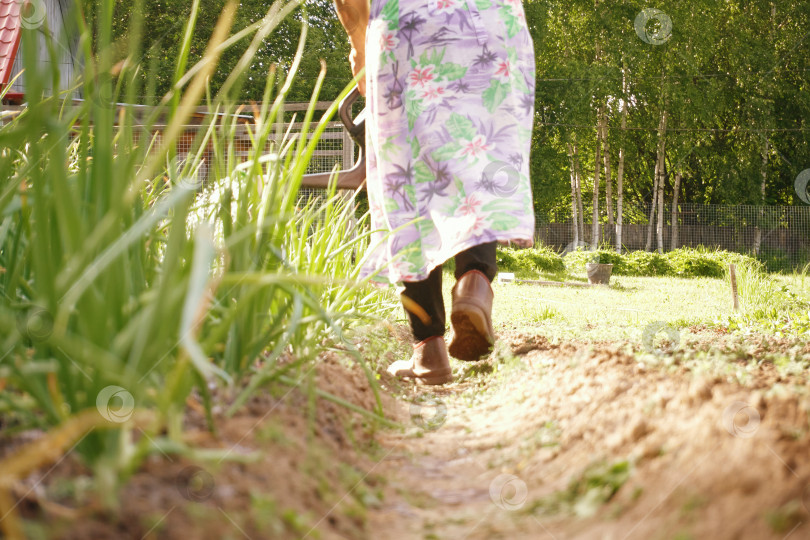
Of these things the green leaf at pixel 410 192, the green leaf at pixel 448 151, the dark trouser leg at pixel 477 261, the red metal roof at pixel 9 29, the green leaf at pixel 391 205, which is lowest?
the dark trouser leg at pixel 477 261

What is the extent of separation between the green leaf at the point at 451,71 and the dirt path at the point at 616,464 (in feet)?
3.01

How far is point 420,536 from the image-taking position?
0.75 meters

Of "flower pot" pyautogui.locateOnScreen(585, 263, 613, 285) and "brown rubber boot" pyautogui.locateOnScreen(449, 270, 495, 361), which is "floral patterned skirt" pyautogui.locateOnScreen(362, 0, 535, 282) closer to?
"brown rubber boot" pyautogui.locateOnScreen(449, 270, 495, 361)

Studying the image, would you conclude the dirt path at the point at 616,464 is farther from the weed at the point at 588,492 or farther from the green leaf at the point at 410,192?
the green leaf at the point at 410,192

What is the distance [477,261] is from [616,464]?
1021mm

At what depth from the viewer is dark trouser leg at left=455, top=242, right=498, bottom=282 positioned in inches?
68.7

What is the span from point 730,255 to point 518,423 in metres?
12.9

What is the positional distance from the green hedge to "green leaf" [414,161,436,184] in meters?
9.59

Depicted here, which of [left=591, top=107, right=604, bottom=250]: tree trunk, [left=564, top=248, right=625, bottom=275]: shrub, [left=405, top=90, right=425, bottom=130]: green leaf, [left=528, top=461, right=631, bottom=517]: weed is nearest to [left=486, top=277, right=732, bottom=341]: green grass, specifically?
[left=405, top=90, right=425, bottom=130]: green leaf

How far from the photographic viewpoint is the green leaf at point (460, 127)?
71.3 inches

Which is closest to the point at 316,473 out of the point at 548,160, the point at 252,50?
the point at 252,50

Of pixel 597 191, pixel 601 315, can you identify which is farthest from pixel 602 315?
pixel 597 191

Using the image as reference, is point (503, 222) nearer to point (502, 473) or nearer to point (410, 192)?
point (410, 192)

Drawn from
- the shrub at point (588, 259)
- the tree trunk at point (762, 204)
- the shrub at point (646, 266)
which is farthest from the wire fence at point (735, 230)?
the shrub at point (588, 259)
